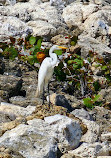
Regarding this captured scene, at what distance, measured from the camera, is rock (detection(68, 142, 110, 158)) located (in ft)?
16.3

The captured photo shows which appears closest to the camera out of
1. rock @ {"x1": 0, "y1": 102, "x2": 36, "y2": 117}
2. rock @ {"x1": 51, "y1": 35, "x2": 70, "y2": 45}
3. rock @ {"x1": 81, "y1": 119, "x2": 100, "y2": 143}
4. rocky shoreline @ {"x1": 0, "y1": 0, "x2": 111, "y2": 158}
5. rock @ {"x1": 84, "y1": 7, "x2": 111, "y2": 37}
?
rocky shoreline @ {"x1": 0, "y1": 0, "x2": 111, "y2": 158}

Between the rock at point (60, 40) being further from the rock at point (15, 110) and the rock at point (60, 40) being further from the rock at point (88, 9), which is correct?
the rock at point (15, 110)

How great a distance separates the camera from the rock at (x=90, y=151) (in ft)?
16.3

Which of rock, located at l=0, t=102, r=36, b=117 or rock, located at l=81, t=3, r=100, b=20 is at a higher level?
rock, located at l=0, t=102, r=36, b=117

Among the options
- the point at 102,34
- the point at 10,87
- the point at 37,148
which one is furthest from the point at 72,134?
the point at 102,34

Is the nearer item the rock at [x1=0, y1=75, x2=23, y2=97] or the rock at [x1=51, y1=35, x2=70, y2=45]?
the rock at [x1=0, y1=75, x2=23, y2=97]

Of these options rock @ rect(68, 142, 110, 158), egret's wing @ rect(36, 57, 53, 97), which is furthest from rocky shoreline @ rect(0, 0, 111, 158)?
egret's wing @ rect(36, 57, 53, 97)

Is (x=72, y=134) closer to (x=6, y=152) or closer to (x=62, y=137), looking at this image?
(x=62, y=137)

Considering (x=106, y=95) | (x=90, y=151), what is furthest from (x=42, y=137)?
(x=106, y=95)

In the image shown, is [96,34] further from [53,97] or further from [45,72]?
[45,72]

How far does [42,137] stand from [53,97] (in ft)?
8.00

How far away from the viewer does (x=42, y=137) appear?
4934 millimetres

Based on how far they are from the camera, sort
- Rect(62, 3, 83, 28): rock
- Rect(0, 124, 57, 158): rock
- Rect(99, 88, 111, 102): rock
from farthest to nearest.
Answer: Rect(62, 3, 83, 28): rock, Rect(99, 88, 111, 102): rock, Rect(0, 124, 57, 158): rock

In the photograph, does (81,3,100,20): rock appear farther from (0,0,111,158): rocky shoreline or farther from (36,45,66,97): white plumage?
(36,45,66,97): white plumage
